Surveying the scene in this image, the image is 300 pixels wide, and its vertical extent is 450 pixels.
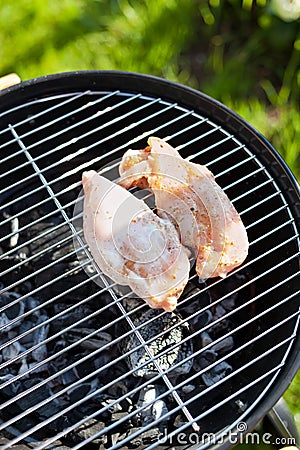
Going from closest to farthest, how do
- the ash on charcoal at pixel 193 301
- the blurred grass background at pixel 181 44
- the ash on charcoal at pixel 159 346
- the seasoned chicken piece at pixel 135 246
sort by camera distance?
the seasoned chicken piece at pixel 135 246 < the ash on charcoal at pixel 159 346 < the ash on charcoal at pixel 193 301 < the blurred grass background at pixel 181 44

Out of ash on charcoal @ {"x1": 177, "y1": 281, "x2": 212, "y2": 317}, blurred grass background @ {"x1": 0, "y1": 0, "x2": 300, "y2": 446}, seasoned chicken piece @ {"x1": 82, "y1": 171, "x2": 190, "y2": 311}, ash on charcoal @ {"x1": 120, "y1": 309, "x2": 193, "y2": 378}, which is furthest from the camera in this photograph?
blurred grass background @ {"x1": 0, "y1": 0, "x2": 300, "y2": 446}

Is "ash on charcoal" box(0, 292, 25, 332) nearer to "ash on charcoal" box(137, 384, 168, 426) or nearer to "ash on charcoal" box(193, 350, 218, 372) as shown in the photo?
"ash on charcoal" box(137, 384, 168, 426)

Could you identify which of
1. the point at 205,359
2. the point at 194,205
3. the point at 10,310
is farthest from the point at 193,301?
the point at 10,310

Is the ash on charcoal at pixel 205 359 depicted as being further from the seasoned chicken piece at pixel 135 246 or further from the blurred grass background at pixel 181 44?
the blurred grass background at pixel 181 44

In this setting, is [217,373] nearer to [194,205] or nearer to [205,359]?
[205,359]

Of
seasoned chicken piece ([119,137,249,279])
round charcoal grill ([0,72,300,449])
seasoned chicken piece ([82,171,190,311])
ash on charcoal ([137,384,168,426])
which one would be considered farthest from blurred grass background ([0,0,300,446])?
ash on charcoal ([137,384,168,426])

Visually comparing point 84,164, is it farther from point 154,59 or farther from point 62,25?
point 62,25

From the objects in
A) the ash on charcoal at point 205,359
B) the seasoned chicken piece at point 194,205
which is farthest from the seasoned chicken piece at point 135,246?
the ash on charcoal at point 205,359
